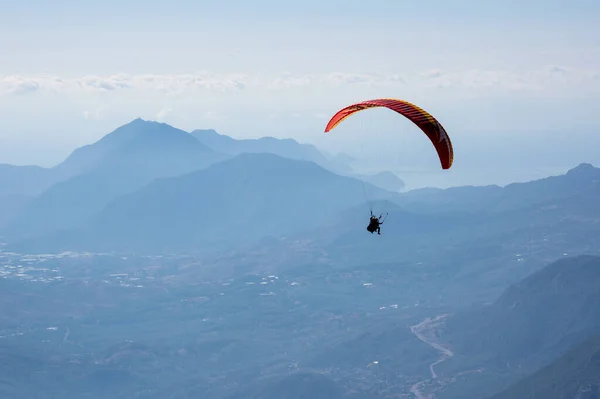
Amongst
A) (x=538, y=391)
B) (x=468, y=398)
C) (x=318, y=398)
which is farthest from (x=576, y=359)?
(x=318, y=398)

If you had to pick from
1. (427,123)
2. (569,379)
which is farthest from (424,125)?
(569,379)

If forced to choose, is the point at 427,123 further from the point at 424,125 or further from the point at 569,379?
the point at 569,379

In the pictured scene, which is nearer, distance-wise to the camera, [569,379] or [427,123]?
[427,123]

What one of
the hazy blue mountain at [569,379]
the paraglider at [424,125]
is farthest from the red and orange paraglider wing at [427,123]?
the hazy blue mountain at [569,379]

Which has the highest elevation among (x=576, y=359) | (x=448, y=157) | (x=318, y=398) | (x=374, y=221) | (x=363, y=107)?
(x=363, y=107)

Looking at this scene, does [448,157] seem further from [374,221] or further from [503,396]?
[503,396]

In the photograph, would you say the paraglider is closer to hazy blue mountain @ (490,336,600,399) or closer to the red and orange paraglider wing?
the red and orange paraglider wing

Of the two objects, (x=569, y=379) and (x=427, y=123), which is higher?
(x=427, y=123)

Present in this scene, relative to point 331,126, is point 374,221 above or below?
below
